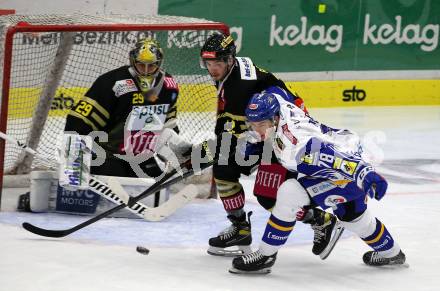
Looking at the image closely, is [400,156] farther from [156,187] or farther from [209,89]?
[156,187]

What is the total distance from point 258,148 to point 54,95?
198 cm

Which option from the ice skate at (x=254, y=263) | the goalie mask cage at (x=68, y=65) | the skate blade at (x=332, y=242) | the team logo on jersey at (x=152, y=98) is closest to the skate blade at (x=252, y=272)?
the ice skate at (x=254, y=263)

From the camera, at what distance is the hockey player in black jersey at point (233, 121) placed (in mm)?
5062

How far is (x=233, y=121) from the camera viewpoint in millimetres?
5152

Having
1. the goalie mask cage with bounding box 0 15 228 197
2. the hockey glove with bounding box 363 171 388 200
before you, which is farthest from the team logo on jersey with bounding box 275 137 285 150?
the goalie mask cage with bounding box 0 15 228 197

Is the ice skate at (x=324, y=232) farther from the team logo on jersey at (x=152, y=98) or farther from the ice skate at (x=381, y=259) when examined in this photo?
the team logo on jersey at (x=152, y=98)

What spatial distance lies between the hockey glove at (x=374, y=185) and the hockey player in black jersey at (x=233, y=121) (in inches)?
25.5

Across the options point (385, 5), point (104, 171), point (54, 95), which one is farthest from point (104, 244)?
point (385, 5)

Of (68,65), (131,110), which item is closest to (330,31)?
(68,65)

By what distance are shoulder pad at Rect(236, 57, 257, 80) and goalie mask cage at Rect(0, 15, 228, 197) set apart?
3.05 feet

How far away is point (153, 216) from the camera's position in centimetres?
567

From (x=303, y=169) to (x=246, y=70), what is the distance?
2.54 ft

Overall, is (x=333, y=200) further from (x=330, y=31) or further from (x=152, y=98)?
(x=330, y=31)

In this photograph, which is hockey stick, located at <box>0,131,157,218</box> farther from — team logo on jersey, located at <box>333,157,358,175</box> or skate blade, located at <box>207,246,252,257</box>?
team logo on jersey, located at <box>333,157,358,175</box>
